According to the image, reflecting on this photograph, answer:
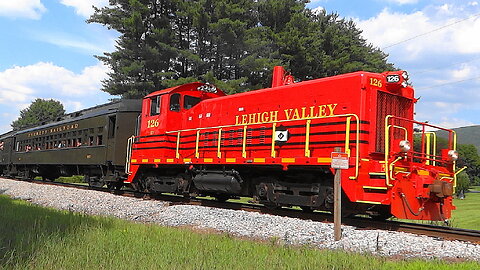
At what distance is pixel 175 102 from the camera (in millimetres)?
13750

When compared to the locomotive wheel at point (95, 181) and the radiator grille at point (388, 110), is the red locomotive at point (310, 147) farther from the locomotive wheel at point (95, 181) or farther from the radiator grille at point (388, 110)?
the locomotive wheel at point (95, 181)

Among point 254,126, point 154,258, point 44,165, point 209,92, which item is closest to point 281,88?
point 254,126

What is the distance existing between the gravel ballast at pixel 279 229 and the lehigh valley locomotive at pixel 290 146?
0.93 m

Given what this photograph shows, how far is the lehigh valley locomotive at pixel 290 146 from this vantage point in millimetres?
8383

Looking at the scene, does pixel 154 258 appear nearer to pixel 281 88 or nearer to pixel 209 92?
pixel 281 88

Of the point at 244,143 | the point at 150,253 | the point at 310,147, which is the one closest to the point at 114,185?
the point at 244,143

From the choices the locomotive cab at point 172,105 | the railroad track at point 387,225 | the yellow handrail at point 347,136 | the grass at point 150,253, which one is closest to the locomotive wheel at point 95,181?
the locomotive cab at point 172,105

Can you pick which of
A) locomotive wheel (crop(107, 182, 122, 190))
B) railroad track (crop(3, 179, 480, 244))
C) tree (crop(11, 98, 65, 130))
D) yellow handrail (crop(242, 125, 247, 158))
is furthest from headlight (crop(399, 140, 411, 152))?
tree (crop(11, 98, 65, 130))

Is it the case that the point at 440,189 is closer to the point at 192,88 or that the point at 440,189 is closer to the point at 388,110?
the point at 388,110

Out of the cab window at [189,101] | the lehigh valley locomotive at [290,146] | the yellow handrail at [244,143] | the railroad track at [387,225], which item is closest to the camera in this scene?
the railroad track at [387,225]

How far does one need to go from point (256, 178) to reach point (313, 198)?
6.91 feet

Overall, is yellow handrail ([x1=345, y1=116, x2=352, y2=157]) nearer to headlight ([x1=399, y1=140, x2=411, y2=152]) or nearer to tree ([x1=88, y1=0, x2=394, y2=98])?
headlight ([x1=399, y1=140, x2=411, y2=152])

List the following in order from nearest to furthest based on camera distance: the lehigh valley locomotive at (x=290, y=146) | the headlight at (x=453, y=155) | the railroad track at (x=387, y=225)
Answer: the railroad track at (x=387, y=225), the lehigh valley locomotive at (x=290, y=146), the headlight at (x=453, y=155)

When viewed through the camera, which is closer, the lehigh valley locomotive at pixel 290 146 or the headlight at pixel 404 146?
the headlight at pixel 404 146
